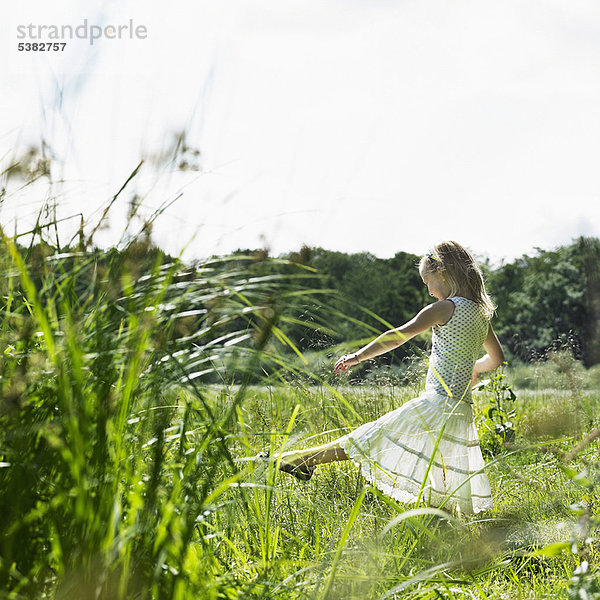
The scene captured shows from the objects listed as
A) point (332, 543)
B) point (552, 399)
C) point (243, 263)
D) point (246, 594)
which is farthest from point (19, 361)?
point (552, 399)

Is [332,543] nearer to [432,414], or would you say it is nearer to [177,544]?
[177,544]

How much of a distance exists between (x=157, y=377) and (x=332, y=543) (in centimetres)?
111

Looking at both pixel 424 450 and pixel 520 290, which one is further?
pixel 520 290

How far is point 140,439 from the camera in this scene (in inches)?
47.7

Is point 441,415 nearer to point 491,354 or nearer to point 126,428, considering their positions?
point 491,354

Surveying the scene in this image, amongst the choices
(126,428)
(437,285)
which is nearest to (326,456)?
(437,285)

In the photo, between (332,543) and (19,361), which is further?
(332,543)

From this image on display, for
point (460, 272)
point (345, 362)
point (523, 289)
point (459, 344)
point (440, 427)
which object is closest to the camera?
point (345, 362)

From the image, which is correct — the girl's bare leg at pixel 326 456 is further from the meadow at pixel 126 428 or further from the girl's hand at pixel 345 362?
the meadow at pixel 126 428

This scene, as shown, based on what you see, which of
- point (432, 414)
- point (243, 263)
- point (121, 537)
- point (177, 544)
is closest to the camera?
point (121, 537)

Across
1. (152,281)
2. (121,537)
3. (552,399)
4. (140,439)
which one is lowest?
(552,399)

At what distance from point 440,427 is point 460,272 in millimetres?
874

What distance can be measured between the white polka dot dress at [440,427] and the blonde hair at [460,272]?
0.08 m

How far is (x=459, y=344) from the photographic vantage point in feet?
11.0
